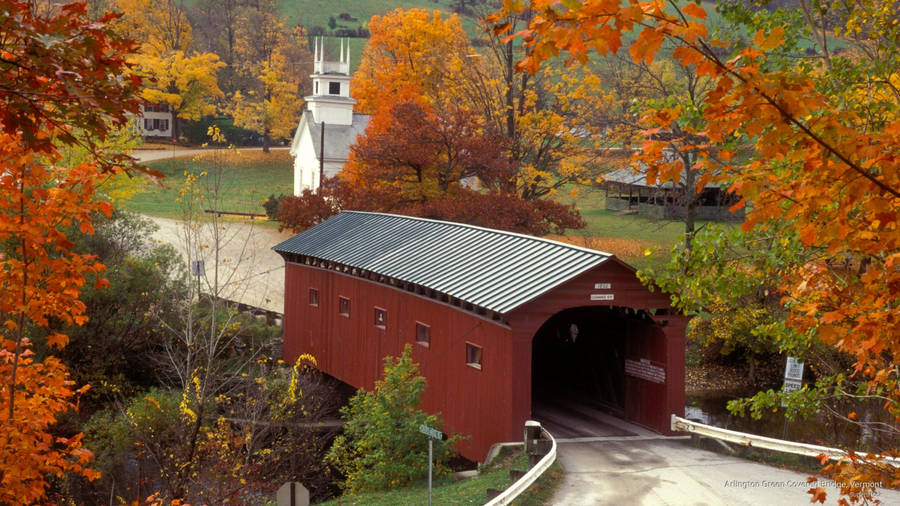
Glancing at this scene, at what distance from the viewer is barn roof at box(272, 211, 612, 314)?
1587cm

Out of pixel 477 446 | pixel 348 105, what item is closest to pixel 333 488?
pixel 477 446

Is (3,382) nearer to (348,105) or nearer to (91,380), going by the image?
(91,380)

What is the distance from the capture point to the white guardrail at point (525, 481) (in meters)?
12.0

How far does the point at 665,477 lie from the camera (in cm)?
1354

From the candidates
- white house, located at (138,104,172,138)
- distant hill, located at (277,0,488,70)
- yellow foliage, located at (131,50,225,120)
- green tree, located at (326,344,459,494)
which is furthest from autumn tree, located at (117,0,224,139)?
green tree, located at (326,344,459,494)

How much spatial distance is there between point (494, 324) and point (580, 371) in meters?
4.50

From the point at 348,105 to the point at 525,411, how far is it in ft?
125

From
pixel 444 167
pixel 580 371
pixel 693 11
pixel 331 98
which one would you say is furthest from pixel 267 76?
pixel 693 11

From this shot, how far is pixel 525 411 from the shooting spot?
50.8ft

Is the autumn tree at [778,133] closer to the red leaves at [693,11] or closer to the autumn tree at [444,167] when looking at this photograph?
the red leaves at [693,11]

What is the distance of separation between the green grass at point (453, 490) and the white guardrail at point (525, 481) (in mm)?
418

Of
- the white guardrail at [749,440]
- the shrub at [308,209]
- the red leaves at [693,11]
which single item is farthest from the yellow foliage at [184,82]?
the red leaves at [693,11]

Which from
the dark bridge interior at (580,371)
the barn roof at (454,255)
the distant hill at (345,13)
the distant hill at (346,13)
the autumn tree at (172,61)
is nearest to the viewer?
the barn roof at (454,255)

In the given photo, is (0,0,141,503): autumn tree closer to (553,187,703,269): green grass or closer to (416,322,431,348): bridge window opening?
(416,322,431,348): bridge window opening
